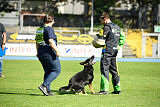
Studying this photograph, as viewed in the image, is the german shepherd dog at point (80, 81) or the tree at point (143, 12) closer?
the german shepherd dog at point (80, 81)

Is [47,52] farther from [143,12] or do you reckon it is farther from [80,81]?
[143,12]

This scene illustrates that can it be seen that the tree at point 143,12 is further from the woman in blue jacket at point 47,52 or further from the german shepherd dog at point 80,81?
the woman in blue jacket at point 47,52

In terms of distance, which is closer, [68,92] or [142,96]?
[142,96]

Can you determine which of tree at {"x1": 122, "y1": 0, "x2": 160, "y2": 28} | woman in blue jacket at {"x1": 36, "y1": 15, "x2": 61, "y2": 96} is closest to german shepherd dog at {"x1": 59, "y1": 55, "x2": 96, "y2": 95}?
woman in blue jacket at {"x1": 36, "y1": 15, "x2": 61, "y2": 96}

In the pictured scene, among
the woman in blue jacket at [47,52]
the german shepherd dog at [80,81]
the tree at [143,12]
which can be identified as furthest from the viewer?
the tree at [143,12]

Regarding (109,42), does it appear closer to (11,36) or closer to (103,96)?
(103,96)

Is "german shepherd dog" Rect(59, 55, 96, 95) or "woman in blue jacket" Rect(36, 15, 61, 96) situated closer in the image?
"woman in blue jacket" Rect(36, 15, 61, 96)

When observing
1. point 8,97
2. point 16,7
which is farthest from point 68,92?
point 16,7

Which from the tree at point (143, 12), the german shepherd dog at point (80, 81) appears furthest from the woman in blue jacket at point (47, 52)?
the tree at point (143, 12)

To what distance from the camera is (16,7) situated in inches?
1639

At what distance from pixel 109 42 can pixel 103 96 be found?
1.24 m

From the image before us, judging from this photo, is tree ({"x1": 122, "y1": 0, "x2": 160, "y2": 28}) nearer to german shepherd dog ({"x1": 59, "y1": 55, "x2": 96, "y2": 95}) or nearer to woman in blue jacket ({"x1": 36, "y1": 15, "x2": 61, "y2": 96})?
german shepherd dog ({"x1": 59, "y1": 55, "x2": 96, "y2": 95})

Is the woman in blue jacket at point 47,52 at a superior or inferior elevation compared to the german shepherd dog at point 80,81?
superior

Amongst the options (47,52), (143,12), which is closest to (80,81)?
(47,52)
